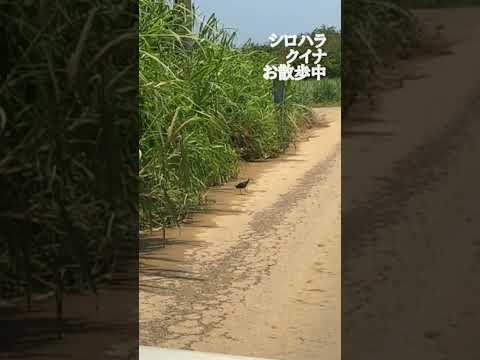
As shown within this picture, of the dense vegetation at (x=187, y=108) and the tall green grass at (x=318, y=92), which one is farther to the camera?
the dense vegetation at (x=187, y=108)

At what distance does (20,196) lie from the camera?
10.3 ft

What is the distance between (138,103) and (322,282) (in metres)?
1.09

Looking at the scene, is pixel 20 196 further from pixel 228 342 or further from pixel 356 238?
pixel 356 238

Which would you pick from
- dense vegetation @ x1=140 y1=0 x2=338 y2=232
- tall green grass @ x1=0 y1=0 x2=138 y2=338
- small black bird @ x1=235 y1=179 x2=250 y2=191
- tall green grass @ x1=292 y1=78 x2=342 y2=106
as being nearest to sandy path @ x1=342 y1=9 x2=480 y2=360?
tall green grass @ x1=292 y1=78 x2=342 y2=106

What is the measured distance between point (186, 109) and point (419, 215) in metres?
1.38

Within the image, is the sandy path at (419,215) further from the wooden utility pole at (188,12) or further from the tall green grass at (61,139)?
the wooden utility pole at (188,12)

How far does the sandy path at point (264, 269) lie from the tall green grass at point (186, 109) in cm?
18

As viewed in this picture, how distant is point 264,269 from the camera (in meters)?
3.42

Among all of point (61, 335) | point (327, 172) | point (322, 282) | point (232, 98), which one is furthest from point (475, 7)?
point (61, 335)

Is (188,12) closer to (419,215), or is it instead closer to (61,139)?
(61,139)

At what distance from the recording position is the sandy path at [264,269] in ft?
10.7

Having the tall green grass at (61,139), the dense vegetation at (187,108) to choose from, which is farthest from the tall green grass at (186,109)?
the tall green grass at (61,139)

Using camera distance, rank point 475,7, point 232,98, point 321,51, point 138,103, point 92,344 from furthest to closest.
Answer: point 232,98, point 138,103, point 92,344, point 321,51, point 475,7

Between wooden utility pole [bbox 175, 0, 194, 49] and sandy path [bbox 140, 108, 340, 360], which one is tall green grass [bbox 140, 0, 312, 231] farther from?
sandy path [bbox 140, 108, 340, 360]
